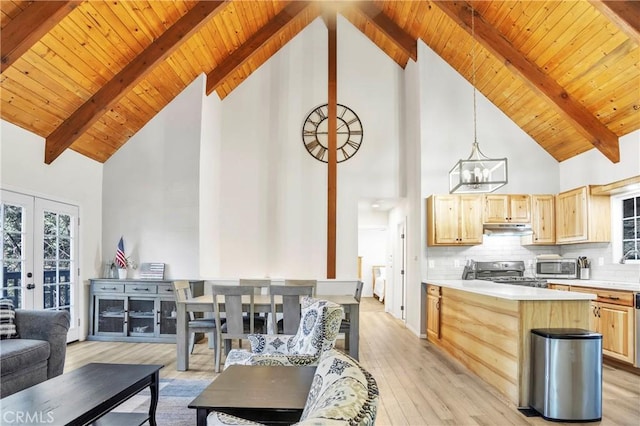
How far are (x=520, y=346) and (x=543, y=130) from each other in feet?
13.2

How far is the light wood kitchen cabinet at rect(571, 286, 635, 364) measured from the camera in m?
4.35

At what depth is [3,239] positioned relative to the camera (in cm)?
456

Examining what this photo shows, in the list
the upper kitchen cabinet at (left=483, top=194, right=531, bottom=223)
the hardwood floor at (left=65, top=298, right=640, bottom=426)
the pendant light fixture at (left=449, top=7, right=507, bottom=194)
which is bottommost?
the hardwood floor at (left=65, top=298, right=640, bottom=426)

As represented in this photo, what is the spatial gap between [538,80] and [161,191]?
5.53 metres

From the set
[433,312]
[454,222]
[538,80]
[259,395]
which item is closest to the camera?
[259,395]

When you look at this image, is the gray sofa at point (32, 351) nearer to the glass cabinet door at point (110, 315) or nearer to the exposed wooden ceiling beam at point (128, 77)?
the glass cabinet door at point (110, 315)

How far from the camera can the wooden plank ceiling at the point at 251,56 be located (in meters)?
4.20

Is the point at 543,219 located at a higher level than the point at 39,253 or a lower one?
higher

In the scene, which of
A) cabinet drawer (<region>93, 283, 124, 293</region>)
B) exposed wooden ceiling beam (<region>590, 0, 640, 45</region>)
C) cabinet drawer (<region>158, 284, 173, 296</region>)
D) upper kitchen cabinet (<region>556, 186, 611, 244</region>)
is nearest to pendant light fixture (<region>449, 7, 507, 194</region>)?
exposed wooden ceiling beam (<region>590, 0, 640, 45</region>)

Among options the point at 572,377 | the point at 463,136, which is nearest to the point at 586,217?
the point at 463,136

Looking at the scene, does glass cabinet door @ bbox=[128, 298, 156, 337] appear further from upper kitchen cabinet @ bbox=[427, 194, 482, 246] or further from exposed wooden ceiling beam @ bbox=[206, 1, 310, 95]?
upper kitchen cabinet @ bbox=[427, 194, 482, 246]

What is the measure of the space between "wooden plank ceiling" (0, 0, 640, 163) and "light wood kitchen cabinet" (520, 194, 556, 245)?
0.77 m

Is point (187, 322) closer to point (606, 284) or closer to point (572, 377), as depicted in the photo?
point (572, 377)

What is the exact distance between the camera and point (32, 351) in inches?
133
